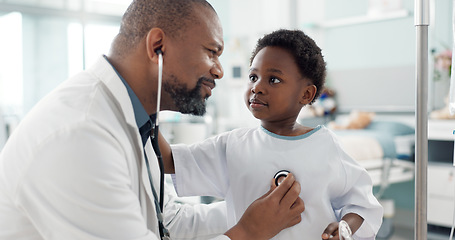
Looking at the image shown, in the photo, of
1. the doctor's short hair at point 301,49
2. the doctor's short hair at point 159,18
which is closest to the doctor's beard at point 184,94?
the doctor's short hair at point 159,18

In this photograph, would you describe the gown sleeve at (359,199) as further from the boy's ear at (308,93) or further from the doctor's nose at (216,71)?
the doctor's nose at (216,71)

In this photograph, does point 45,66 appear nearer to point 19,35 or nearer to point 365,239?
point 19,35

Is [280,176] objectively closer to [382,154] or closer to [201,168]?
[201,168]

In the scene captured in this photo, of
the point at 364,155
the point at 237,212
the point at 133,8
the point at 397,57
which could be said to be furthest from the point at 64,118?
the point at 397,57

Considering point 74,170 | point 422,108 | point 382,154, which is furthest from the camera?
point 382,154

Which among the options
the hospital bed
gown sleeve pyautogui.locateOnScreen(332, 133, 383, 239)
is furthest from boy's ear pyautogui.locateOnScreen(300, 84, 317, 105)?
the hospital bed

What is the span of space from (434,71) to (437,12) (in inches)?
19.4

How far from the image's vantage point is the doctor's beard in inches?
38.6

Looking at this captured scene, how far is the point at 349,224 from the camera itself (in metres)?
1.00

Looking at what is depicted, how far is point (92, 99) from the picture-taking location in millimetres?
827

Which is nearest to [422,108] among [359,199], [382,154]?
[359,199]

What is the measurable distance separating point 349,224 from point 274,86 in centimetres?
35

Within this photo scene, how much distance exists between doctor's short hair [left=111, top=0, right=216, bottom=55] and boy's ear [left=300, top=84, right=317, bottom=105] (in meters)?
0.34

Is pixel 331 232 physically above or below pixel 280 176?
below
